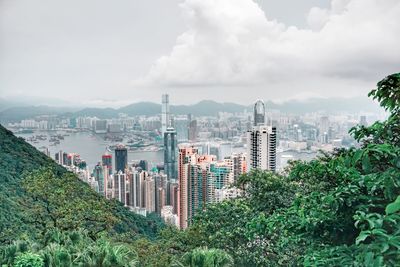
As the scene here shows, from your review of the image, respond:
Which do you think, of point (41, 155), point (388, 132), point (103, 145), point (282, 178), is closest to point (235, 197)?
point (282, 178)

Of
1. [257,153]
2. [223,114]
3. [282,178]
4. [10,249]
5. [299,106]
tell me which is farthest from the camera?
[223,114]

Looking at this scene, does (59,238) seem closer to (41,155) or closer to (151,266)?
(151,266)

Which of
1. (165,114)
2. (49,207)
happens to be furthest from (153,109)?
(49,207)

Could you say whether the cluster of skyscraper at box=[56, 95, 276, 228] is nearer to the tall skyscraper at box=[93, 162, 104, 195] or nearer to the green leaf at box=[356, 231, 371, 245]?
the tall skyscraper at box=[93, 162, 104, 195]

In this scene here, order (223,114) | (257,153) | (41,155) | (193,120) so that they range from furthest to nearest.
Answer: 1. (41,155)
2. (193,120)
3. (223,114)
4. (257,153)

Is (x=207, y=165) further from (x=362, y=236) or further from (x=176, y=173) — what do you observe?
(x=362, y=236)

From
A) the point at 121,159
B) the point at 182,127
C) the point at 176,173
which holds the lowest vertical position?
the point at 176,173

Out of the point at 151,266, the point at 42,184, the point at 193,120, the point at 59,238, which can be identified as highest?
the point at 193,120
